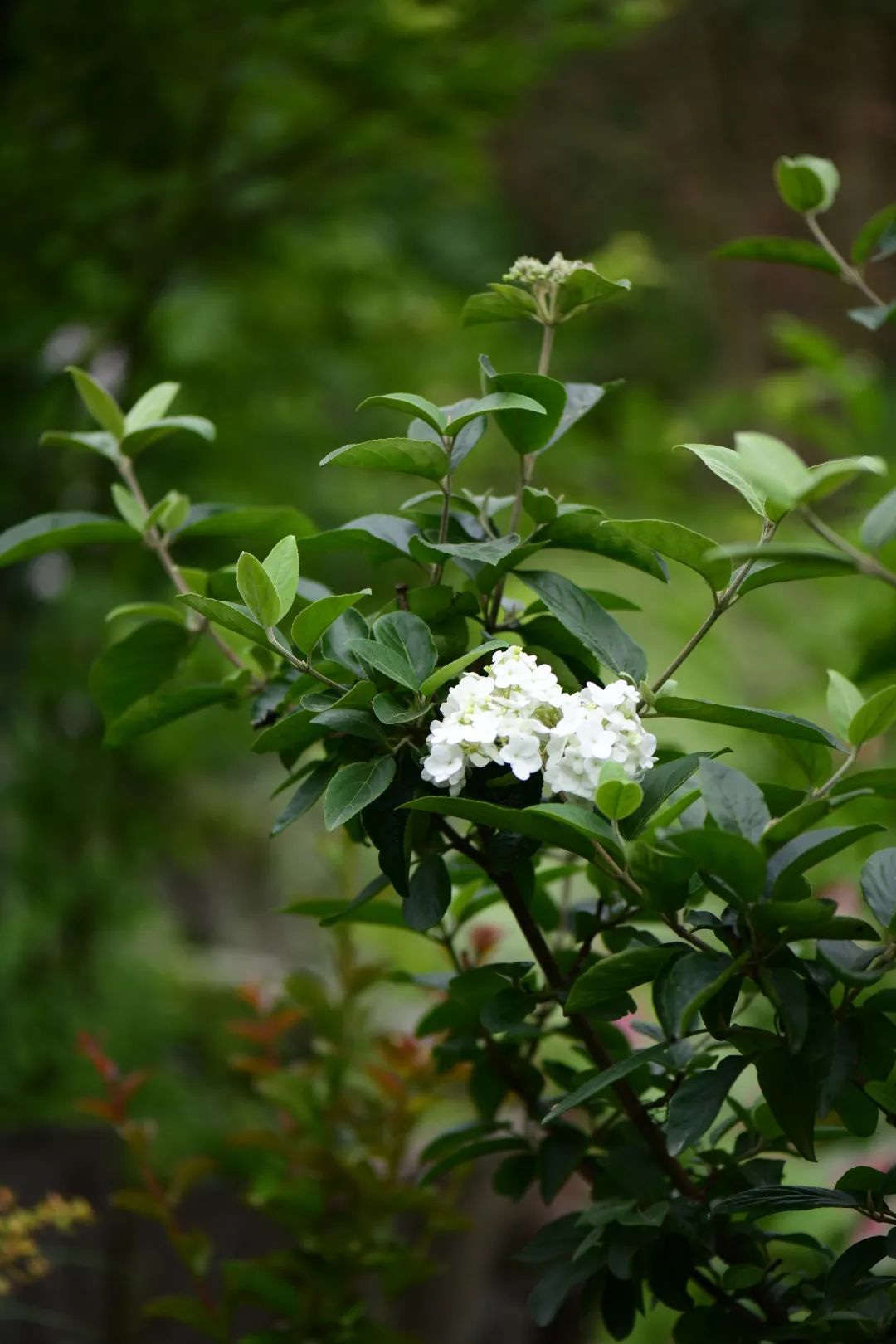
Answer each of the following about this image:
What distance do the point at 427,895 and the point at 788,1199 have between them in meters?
0.21

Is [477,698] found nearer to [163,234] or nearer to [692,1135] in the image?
[692,1135]

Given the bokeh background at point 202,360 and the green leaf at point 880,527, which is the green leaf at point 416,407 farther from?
the bokeh background at point 202,360

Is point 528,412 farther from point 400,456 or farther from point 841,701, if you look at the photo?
point 841,701

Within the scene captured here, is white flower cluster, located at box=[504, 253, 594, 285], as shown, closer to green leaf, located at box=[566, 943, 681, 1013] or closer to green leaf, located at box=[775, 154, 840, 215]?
green leaf, located at box=[775, 154, 840, 215]

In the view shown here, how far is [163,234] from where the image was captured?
57.7 inches

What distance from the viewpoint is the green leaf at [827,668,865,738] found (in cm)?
55

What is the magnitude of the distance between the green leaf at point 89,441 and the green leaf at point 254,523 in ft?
0.22

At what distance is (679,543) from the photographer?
516mm

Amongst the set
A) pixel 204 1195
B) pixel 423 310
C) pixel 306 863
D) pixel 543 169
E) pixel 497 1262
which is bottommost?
pixel 306 863

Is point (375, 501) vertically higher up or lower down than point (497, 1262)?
higher up

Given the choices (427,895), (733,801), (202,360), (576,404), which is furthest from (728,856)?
(202,360)

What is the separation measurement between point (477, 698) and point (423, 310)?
1.51 meters

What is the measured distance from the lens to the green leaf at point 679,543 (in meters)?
0.51

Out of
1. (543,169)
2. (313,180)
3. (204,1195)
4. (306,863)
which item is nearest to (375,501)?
(313,180)
